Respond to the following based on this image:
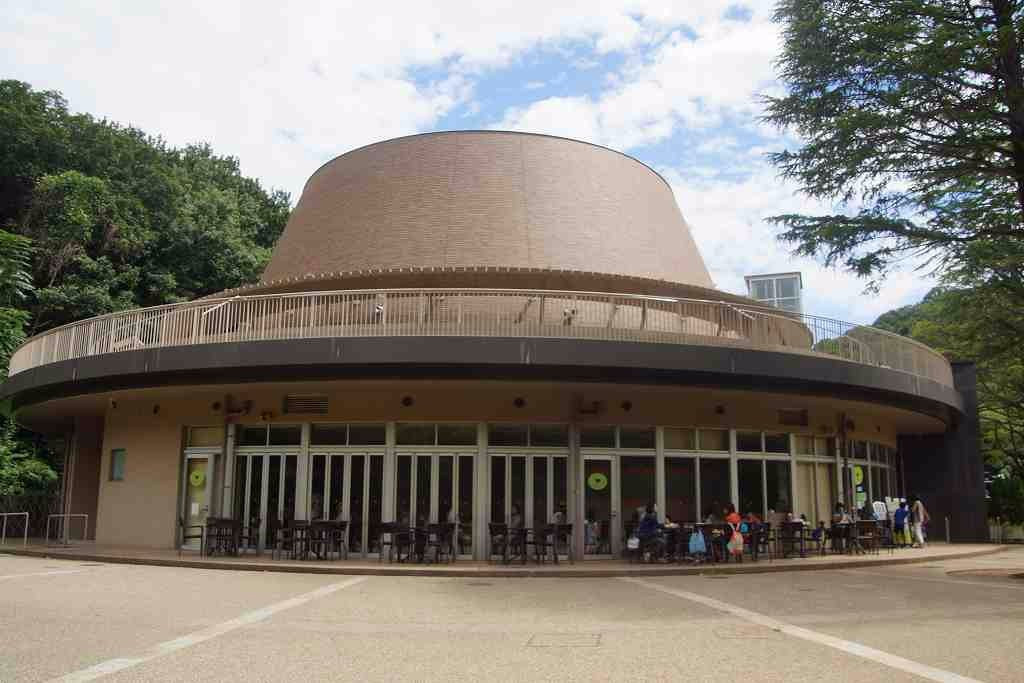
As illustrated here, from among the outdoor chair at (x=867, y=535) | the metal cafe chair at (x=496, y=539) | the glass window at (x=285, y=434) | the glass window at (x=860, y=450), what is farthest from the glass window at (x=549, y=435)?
the glass window at (x=860, y=450)

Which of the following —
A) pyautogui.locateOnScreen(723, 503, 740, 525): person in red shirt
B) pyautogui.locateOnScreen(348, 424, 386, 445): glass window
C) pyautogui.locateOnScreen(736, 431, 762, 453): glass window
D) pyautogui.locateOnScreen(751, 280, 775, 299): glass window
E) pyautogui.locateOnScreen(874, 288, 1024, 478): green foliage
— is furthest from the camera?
pyautogui.locateOnScreen(751, 280, 775, 299): glass window

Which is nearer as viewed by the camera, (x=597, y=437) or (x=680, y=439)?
(x=597, y=437)

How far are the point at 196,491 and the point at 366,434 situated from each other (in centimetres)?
470

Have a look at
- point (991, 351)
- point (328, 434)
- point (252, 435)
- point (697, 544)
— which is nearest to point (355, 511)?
point (328, 434)

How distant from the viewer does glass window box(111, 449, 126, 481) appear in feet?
68.9

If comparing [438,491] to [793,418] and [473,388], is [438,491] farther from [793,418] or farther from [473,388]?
[793,418]

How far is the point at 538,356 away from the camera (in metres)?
16.1

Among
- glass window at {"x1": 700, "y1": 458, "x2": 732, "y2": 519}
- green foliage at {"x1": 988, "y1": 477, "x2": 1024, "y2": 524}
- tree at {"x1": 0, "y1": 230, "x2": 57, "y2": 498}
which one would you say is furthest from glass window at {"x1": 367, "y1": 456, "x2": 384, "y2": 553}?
green foliage at {"x1": 988, "y1": 477, "x2": 1024, "y2": 524}

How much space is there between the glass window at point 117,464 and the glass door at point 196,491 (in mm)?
2491

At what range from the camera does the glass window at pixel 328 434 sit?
58.9 feet

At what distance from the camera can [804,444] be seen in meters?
20.3

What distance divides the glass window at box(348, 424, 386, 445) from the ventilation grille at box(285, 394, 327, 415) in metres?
0.82

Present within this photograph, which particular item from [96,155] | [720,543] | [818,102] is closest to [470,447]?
[720,543]

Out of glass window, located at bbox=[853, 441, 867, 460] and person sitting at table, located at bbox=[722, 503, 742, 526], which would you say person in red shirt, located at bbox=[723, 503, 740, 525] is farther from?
glass window, located at bbox=[853, 441, 867, 460]
